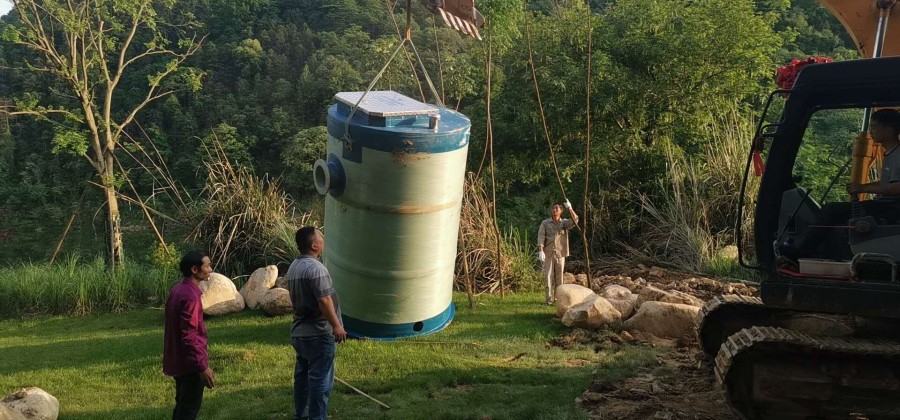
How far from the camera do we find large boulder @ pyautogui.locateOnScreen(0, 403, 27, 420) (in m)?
4.92

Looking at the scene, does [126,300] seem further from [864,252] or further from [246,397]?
[864,252]

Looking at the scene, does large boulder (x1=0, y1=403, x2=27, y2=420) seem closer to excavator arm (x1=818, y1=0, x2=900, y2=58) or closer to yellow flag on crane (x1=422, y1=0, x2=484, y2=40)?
yellow flag on crane (x1=422, y1=0, x2=484, y2=40)

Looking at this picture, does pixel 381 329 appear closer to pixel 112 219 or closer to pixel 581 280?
pixel 581 280

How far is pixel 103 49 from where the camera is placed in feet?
48.2

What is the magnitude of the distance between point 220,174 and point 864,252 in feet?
32.8

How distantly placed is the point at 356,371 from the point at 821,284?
3.89m

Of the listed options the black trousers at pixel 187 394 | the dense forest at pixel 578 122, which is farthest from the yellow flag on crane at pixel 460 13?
the black trousers at pixel 187 394

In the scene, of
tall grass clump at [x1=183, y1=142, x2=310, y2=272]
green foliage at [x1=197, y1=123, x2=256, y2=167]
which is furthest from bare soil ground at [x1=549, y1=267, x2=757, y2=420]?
green foliage at [x1=197, y1=123, x2=256, y2=167]

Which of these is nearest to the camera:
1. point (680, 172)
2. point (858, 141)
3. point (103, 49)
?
point (858, 141)

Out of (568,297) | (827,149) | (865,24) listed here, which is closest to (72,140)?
(568,297)

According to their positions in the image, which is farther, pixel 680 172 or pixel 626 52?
pixel 626 52

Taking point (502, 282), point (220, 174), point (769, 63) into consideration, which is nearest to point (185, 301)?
point (502, 282)

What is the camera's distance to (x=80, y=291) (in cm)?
1059

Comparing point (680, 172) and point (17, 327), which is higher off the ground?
point (680, 172)
